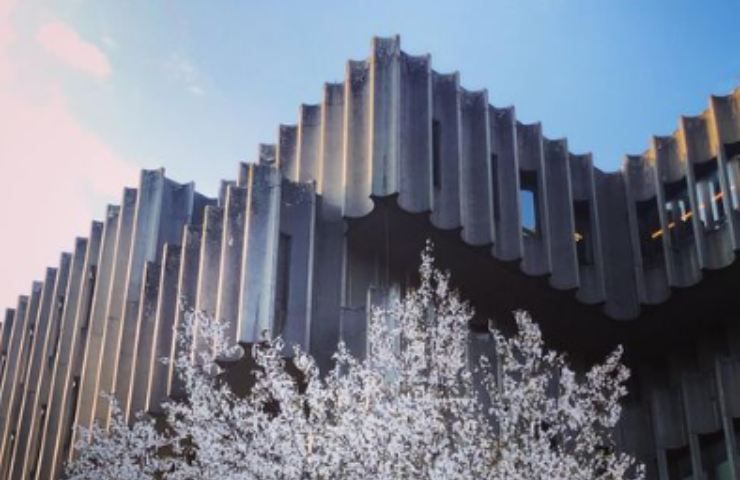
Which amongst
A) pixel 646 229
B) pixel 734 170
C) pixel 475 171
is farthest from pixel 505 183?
pixel 734 170

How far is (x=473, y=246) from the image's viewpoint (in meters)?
26.2

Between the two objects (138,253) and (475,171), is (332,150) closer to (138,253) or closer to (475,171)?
(475,171)

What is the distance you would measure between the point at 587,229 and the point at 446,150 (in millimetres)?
5878

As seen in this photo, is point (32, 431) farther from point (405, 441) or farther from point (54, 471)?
point (405, 441)

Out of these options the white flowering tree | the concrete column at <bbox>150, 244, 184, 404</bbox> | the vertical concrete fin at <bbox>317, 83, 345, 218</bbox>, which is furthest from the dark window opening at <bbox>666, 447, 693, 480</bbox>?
the concrete column at <bbox>150, 244, 184, 404</bbox>

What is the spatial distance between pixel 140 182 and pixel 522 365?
48.9ft

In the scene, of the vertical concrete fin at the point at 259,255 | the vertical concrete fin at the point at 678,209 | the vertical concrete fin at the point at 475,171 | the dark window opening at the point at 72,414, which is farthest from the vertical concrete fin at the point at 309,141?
the dark window opening at the point at 72,414

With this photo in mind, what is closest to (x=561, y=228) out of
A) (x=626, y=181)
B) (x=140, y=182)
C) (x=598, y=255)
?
(x=598, y=255)

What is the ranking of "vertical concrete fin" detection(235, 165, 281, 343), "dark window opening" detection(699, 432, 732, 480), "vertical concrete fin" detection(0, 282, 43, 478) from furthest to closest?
1. "vertical concrete fin" detection(0, 282, 43, 478)
2. "dark window opening" detection(699, 432, 732, 480)
3. "vertical concrete fin" detection(235, 165, 281, 343)

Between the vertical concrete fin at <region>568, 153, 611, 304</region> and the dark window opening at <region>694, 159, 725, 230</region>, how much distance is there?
3114 millimetres

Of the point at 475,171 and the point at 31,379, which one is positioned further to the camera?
the point at 31,379

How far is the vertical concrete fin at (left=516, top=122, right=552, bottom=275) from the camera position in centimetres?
2762

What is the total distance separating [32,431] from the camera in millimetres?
36750

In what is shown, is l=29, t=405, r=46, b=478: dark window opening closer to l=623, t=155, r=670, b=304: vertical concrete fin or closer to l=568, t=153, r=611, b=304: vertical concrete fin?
l=568, t=153, r=611, b=304: vertical concrete fin
